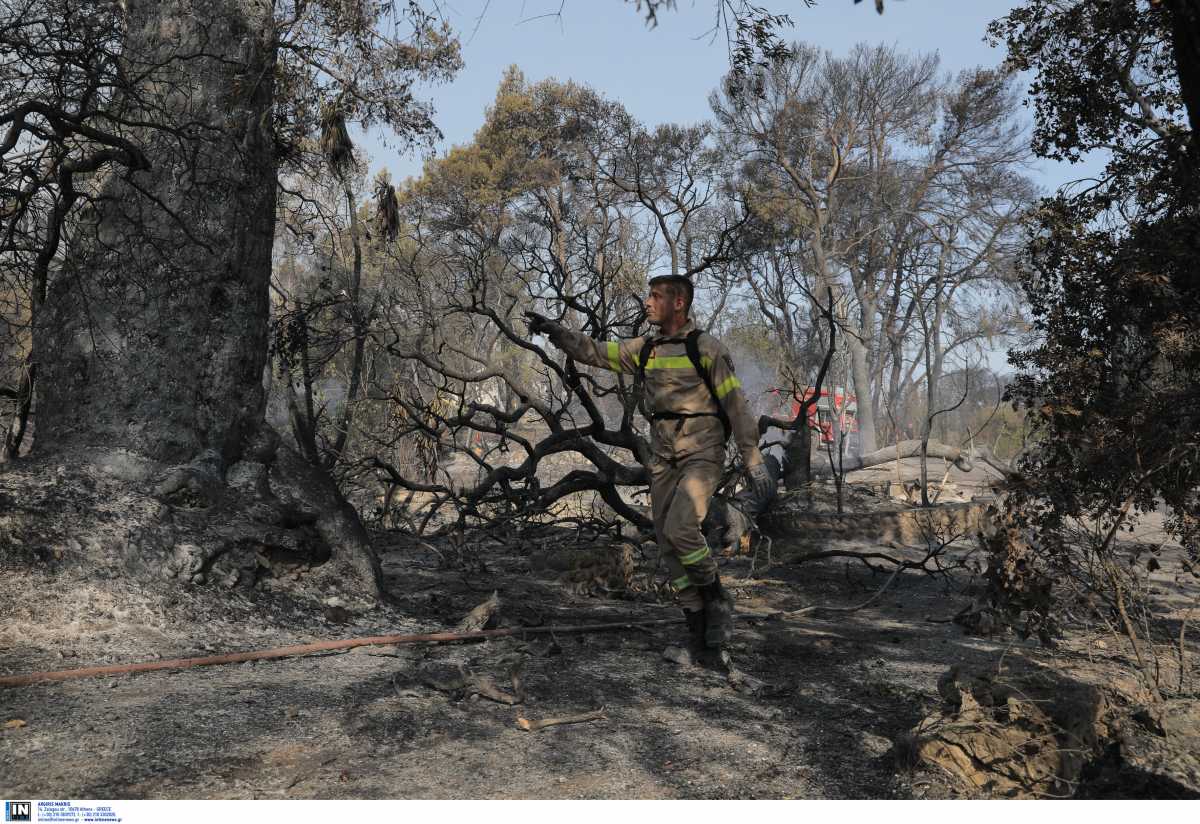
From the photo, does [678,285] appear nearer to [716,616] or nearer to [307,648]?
[716,616]

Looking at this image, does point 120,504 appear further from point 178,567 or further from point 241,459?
point 241,459

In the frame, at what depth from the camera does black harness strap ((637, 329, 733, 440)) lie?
4.91 m

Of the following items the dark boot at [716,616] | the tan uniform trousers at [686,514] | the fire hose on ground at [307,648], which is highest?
the tan uniform trousers at [686,514]

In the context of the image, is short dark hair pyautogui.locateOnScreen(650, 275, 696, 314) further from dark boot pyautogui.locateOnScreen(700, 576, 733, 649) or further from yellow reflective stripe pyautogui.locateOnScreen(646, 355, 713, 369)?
dark boot pyautogui.locateOnScreen(700, 576, 733, 649)

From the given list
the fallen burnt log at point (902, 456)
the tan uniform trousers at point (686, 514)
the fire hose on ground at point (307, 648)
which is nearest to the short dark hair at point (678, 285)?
the tan uniform trousers at point (686, 514)

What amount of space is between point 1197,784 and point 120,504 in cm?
505

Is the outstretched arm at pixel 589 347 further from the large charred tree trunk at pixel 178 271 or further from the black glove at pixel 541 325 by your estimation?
the large charred tree trunk at pixel 178 271

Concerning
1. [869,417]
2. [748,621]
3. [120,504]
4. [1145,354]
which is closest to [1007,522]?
[1145,354]

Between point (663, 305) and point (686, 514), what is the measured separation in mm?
1068

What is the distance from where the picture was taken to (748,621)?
6426 mm

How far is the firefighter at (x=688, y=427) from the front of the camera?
4.86 meters

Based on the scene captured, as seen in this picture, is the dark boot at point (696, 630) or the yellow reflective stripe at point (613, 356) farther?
the yellow reflective stripe at point (613, 356)

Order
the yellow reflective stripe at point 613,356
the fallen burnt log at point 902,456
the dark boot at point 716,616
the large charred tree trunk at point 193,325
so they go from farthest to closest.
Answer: the fallen burnt log at point 902,456 → the large charred tree trunk at point 193,325 → the yellow reflective stripe at point 613,356 → the dark boot at point 716,616

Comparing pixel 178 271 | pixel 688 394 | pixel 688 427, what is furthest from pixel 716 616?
pixel 178 271
